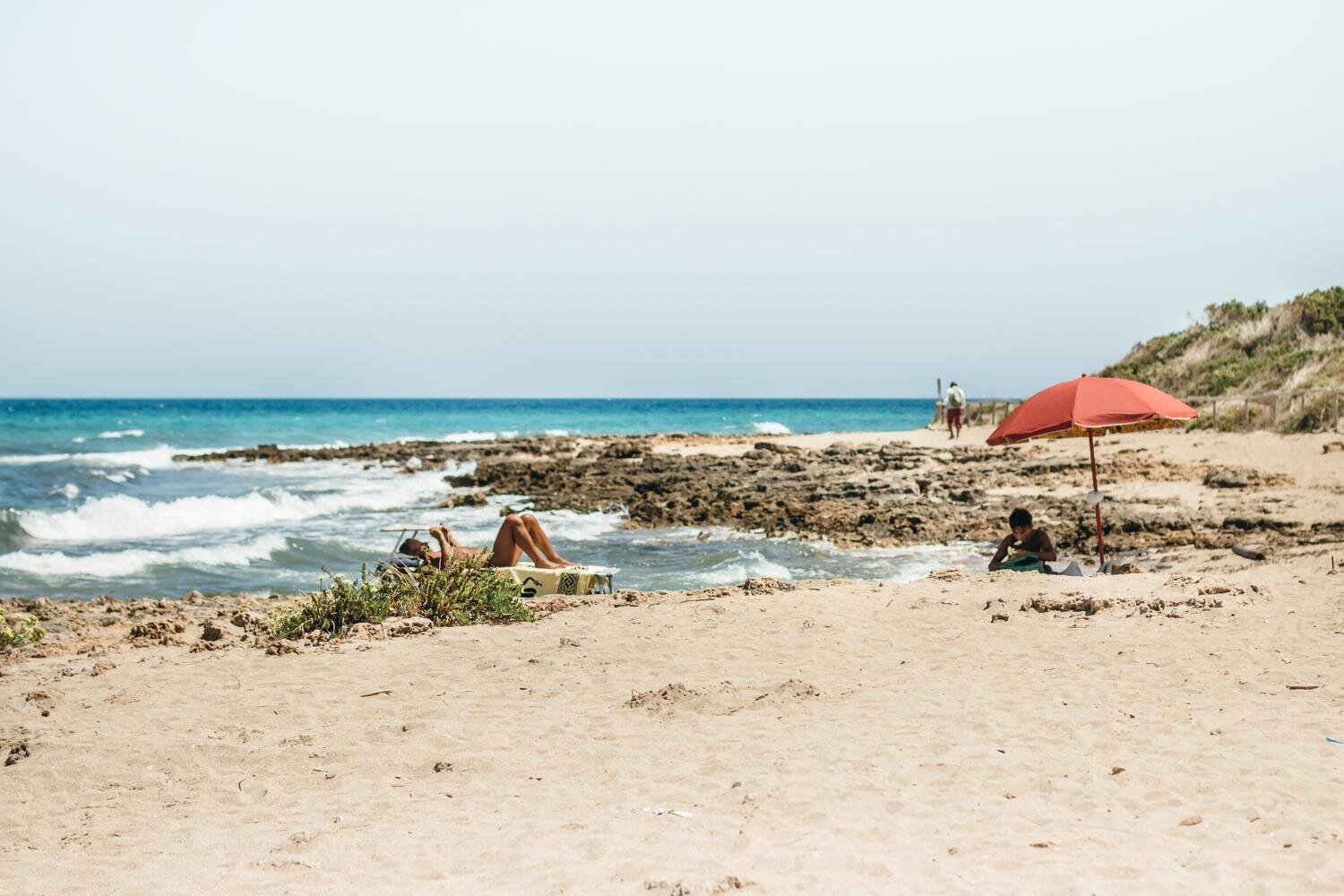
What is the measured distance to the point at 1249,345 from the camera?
33.6 m

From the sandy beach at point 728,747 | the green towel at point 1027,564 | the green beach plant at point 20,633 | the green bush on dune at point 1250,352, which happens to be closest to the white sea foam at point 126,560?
the green beach plant at point 20,633

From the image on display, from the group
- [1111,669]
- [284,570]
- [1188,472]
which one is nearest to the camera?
[1111,669]

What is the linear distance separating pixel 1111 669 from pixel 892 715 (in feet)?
6.11

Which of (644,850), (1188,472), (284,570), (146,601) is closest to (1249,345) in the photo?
(1188,472)

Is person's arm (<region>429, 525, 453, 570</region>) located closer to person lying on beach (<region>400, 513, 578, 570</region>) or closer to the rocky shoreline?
person lying on beach (<region>400, 513, 578, 570</region>)

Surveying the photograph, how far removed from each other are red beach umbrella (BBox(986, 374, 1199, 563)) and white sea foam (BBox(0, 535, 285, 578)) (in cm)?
Result: 1114

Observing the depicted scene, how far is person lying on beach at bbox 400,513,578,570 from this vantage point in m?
11.0

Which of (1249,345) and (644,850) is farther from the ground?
(1249,345)

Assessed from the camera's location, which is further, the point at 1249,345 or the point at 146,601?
the point at 1249,345

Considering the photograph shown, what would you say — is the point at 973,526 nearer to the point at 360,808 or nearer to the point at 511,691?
the point at 511,691

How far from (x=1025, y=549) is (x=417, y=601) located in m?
6.16

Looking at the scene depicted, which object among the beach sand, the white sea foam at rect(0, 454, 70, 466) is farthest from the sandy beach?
the white sea foam at rect(0, 454, 70, 466)

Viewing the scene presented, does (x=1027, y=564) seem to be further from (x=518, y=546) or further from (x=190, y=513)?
(x=190, y=513)

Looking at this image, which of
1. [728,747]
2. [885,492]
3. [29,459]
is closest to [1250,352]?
[885,492]
